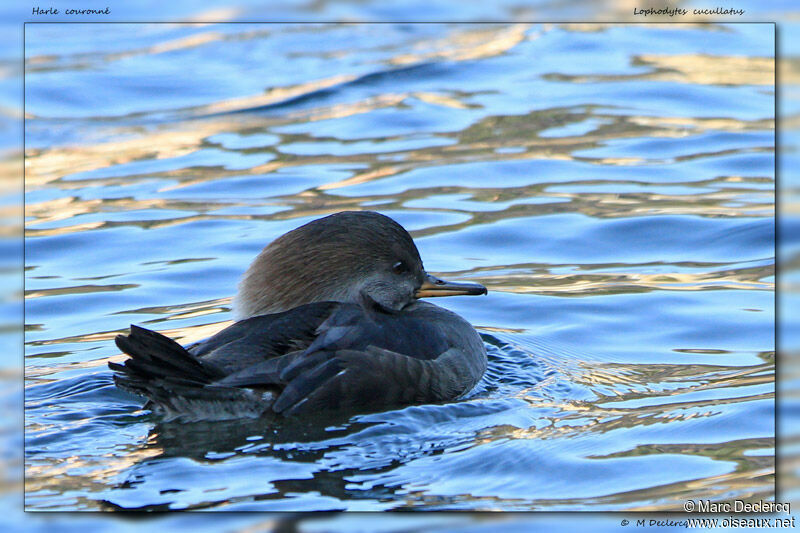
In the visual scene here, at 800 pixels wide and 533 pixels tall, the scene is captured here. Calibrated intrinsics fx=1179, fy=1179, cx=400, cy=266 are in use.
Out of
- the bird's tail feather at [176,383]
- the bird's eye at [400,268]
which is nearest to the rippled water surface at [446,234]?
the bird's tail feather at [176,383]

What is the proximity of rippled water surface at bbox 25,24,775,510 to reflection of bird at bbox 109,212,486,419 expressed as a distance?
0.47ft

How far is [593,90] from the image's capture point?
35.6 feet

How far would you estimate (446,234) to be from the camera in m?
8.14

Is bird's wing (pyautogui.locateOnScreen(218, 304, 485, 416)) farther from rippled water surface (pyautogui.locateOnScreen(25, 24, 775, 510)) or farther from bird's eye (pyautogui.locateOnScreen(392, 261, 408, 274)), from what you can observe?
bird's eye (pyautogui.locateOnScreen(392, 261, 408, 274))

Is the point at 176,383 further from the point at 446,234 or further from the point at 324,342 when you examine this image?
the point at 446,234

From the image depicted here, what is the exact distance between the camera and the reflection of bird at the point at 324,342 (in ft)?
16.6

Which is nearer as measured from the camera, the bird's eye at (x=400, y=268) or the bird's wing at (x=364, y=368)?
the bird's wing at (x=364, y=368)

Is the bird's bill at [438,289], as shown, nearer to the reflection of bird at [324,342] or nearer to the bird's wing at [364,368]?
the reflection of bird at [324,342]

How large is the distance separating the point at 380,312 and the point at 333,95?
5.42m

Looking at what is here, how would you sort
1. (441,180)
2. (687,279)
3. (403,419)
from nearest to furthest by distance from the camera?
1. (403,419)
2. (687,279)
3. (441,180)

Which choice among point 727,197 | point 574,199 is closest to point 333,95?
point 574,199

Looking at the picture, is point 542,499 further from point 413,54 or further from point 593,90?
point 413,54

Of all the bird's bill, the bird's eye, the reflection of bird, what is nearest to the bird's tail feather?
the reflection of bird

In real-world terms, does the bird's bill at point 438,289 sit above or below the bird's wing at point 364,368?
above
